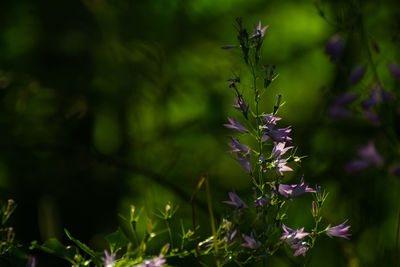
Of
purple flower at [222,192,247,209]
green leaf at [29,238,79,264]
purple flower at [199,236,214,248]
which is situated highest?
purple flower at [222,192,247,209]

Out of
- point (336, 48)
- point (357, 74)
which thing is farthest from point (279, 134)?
point (336, 48)

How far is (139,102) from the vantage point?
2.68 metres

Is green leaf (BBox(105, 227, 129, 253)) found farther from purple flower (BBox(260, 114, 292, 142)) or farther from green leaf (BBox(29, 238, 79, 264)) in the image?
purple flower (BBox(260, 114, 292, 142))

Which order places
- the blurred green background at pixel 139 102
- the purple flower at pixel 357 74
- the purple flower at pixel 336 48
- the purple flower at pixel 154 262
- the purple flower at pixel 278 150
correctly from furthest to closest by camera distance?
the blurred green background at pixel 139 102 < the purple flower at pixel 336 48 < the purple flower at pixel 357 74 < the purple flower at pixel 278 150 < the purple flower at pixel 154 262

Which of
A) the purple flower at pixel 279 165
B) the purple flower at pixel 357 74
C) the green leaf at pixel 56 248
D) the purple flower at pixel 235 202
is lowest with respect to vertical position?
the green leaf at pixel 56 248

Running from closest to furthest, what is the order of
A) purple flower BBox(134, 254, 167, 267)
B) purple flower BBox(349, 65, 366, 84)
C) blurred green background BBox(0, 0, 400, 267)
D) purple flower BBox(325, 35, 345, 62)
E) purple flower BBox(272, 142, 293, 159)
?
purple flower BBox(134, 254, 167, 267) < purple flower BBox(272, 142, 293, 159) < purple flower BBox(349, 65, 366, 84) < purple flower BBox(325, 35, 345, 62) < blurred green background BBox(0, 0, 400, 267)

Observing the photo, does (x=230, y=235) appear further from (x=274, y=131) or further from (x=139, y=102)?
(x=139, y=102)

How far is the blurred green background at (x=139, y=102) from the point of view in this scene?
2373 mm

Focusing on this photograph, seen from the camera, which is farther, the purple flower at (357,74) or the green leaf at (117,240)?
the purple flower at (357,74)

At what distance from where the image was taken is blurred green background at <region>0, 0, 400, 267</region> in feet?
7.79

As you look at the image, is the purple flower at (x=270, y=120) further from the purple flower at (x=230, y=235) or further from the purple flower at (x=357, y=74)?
the purple flower at (x=357, y=74)

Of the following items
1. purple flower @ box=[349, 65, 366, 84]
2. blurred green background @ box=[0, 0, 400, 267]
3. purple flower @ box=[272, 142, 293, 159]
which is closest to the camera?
purple flower @ box=[272, 142, 293, 159]

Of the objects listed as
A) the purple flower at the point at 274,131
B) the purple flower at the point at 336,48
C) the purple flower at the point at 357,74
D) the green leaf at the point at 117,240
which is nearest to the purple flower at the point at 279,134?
the purple flower at the point at 274,131

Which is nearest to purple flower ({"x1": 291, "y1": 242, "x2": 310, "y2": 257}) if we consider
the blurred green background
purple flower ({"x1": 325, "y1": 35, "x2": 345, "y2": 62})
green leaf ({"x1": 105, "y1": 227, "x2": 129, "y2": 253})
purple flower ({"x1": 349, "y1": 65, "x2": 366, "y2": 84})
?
green leaf ({"x1": 105, "y1": 227, "x2": 129, "y2": 253})
